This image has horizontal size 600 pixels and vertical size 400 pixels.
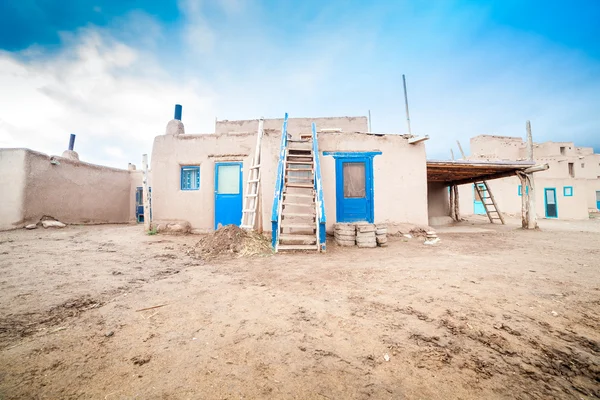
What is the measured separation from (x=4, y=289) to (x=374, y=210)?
752 centimetres

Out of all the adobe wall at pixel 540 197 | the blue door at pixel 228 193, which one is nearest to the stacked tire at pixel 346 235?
the blue door at pixel 228 193

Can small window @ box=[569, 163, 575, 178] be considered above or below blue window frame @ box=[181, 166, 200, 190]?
above

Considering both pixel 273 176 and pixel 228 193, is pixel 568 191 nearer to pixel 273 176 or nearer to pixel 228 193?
pixel 273 176

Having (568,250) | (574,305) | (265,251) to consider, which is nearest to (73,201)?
(265,251)

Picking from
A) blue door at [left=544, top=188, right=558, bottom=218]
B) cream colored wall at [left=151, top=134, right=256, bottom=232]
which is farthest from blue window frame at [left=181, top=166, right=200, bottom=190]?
blue door at [left=544, top=188, right=558, bottom=218]

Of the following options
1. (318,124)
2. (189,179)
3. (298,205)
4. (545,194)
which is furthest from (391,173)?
(545,194)

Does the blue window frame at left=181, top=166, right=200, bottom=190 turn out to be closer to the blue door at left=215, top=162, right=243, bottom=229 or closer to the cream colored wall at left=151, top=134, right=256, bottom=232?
the cream colored wall at left=151, top=134, right=256, bottom=232

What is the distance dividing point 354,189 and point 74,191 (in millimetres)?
12283

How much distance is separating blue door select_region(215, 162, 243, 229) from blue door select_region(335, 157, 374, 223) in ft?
11.1

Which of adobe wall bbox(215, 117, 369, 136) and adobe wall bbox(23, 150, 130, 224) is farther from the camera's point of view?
adobe wall bbox(215, 117, 369, 136)

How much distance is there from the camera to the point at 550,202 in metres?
16.5

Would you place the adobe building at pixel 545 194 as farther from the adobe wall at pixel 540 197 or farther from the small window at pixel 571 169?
the small window at pixel 571 169

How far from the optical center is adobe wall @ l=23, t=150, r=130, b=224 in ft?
29.4

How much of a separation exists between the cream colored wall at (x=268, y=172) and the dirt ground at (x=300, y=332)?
11.7ft
